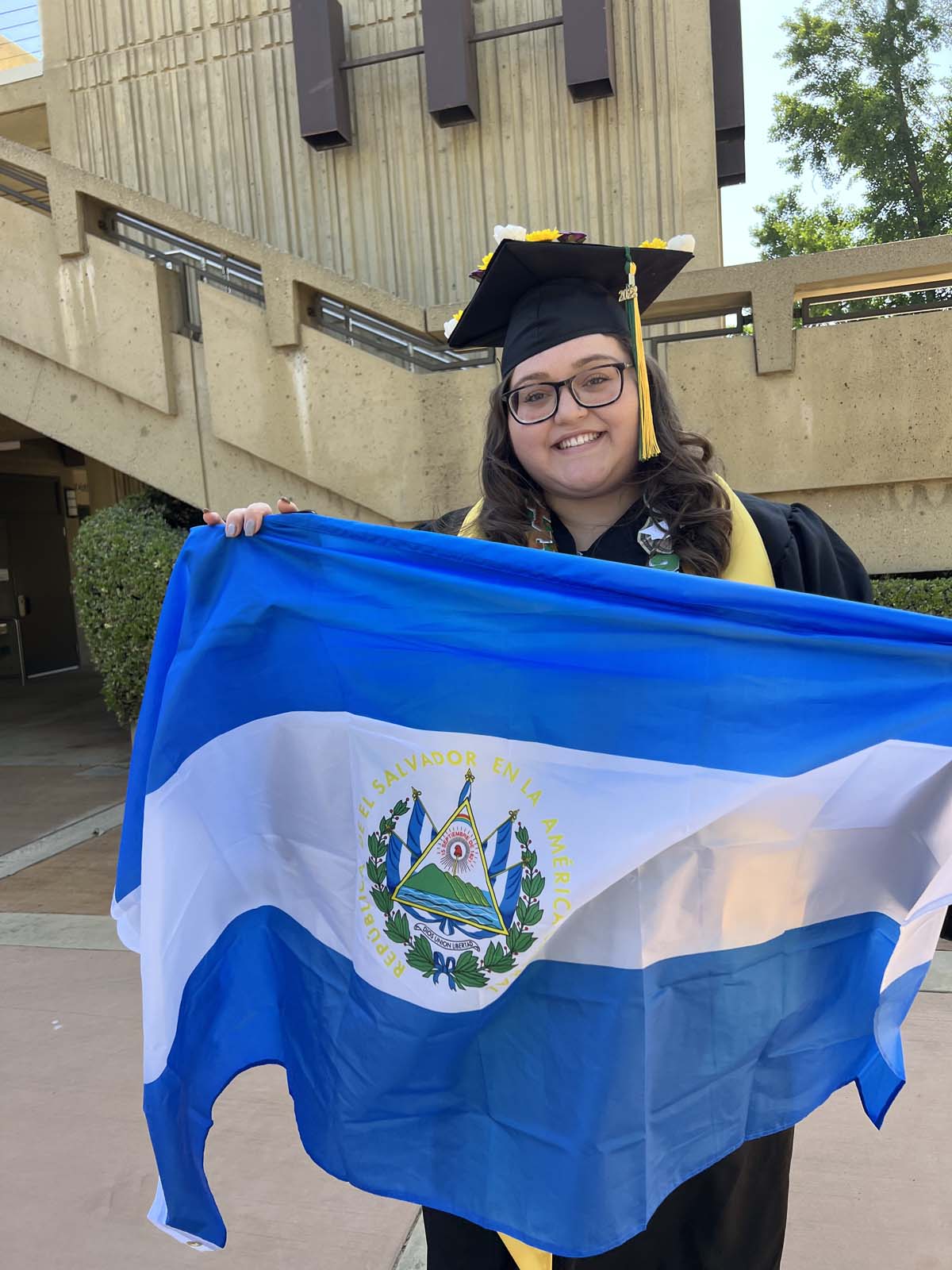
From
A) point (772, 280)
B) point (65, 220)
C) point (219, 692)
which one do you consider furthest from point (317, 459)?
point (219, 692)

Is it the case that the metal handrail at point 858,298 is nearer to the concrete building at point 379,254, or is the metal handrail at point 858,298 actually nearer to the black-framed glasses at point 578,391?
the concrete building at point 379,254

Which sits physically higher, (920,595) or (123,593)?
(123,593)

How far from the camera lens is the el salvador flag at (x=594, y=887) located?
1.56m

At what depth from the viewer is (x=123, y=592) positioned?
21.8 feet

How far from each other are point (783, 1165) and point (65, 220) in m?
7.52

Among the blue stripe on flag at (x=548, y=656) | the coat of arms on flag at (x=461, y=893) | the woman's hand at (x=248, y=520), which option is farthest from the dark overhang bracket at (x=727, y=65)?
the coat of arms on flag at (x=461, y=893)

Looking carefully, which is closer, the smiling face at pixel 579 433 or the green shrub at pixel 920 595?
the smiling face at pixel 579 433

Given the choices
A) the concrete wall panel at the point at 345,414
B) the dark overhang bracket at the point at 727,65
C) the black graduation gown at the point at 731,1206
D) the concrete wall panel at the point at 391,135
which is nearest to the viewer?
the black graduation gown at the point at 731,1206

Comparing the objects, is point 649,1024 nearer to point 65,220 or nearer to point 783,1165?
point 783,1165

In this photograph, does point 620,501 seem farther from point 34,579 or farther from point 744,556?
point 34,579

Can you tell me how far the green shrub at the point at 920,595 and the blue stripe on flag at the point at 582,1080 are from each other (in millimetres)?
4186

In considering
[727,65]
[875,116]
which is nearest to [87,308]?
[727,65]

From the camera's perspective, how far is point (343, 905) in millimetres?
1804

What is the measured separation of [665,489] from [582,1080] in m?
1.06
